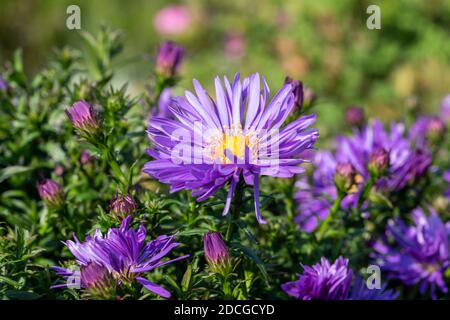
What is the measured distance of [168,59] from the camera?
133cm

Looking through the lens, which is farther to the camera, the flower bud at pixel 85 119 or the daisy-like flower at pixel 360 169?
the daisy-like flower at pixel 360 169

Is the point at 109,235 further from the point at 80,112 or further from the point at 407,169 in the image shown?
the point at 407,169

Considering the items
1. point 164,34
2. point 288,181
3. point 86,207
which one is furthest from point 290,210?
point 164,34

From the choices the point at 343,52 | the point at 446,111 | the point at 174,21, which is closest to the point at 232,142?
the point at 446,111

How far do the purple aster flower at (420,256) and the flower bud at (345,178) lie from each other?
0.62 feet

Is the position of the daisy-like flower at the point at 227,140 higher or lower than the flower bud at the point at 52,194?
higher

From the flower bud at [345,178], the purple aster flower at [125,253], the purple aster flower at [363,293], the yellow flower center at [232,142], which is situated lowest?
the purple aster flower at [363,293]

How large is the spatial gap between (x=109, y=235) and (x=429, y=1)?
3.04 m

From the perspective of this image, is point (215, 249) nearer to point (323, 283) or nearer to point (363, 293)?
point (323, 283)

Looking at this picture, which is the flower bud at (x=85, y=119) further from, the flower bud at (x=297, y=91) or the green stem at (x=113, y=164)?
the flower bud at (x=297, y=91)

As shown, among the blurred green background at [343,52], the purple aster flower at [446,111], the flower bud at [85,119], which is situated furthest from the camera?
the blurred green background at [343,52]

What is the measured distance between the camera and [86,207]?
3.93ft

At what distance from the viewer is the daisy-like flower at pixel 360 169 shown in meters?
1.31

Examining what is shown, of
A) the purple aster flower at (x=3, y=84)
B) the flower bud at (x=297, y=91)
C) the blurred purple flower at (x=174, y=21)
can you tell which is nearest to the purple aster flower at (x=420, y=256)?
the flower bud at (x=297, y=91)
